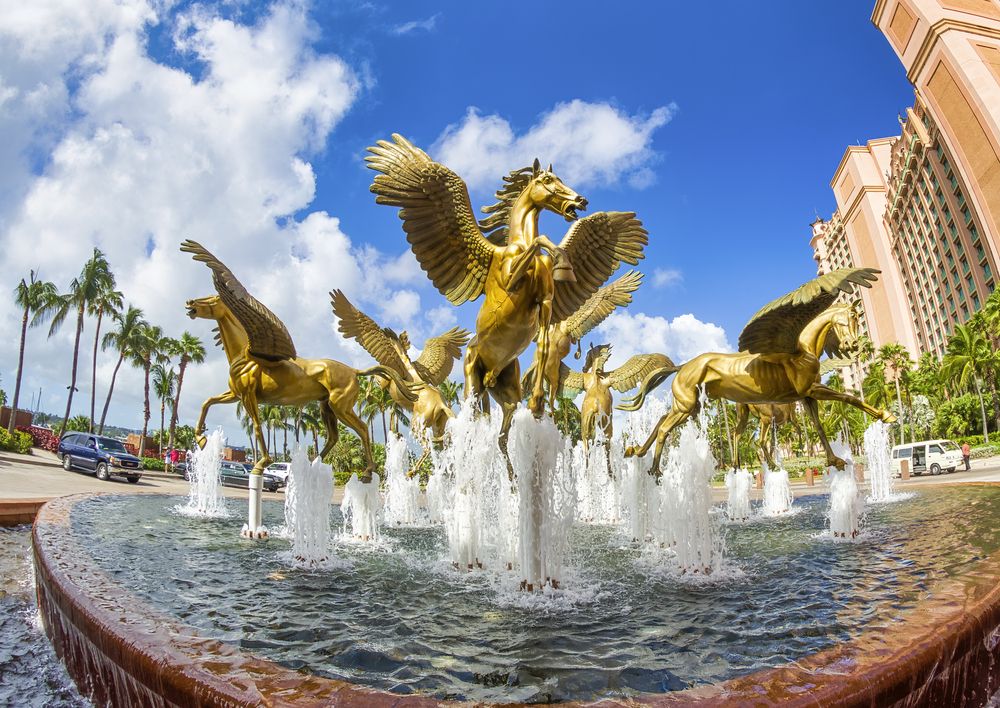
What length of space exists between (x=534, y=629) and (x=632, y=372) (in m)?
9.78

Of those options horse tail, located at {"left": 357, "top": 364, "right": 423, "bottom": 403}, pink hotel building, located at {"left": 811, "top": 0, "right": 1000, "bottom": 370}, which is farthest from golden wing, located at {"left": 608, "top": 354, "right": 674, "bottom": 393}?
pink hotel building, located at {"left": 811, "top": 0, "right": 1000, "bottom": 370}

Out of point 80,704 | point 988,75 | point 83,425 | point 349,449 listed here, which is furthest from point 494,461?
point 83,425

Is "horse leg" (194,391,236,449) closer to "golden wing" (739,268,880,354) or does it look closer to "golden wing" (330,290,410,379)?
"golden wing" (330,290,410,379)

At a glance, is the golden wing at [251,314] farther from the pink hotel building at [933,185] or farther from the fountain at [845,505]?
the pink hotel building at [933,185]

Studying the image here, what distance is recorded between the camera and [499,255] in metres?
5.09

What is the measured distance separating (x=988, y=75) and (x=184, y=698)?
67061mm

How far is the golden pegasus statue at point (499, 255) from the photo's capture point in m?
4.81

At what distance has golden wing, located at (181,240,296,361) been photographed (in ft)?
19.2

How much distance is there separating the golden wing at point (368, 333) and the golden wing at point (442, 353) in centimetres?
88

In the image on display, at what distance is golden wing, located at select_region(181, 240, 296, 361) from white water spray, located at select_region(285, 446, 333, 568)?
1324mm

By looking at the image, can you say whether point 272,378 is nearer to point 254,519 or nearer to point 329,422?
point 329,422

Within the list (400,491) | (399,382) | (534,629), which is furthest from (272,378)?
(534,629)

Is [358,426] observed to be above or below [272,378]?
below

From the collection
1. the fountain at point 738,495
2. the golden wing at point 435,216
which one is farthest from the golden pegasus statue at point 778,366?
the golden wing at point 435,216
